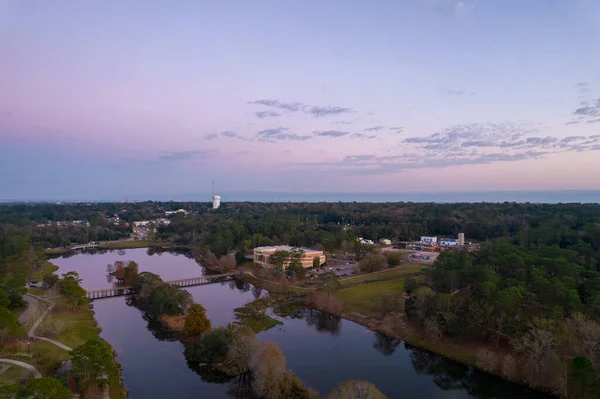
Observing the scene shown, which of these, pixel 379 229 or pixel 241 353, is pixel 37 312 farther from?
pixel 379 229

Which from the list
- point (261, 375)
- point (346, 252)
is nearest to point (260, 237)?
point (346, 252)

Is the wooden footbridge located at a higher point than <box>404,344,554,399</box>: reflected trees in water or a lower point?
higher

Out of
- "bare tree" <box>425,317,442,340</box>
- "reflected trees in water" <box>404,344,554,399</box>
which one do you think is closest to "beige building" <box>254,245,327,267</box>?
"bare tree" <box>425,317,442,340</box>

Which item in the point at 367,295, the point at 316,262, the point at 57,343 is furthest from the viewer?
the point at 316,262

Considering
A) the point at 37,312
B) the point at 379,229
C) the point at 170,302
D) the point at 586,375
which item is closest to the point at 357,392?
the point at 586,375

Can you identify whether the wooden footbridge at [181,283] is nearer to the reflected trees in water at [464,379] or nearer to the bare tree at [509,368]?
the reflected trees in water at [464,379]

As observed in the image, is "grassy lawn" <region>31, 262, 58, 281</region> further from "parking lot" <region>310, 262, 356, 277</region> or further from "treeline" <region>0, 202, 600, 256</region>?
"parking lot" <region>310, 262, 356, 277</region>
